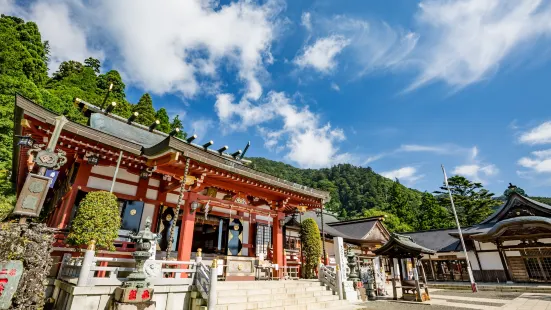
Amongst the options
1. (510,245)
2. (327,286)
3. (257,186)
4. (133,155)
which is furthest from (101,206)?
(510,245)

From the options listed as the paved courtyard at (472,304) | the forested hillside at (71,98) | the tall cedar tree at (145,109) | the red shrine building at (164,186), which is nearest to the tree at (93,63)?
the forested hillside at (71,98)

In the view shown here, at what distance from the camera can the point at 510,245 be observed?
20641mm

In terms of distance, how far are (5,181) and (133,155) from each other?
17832 millimetres

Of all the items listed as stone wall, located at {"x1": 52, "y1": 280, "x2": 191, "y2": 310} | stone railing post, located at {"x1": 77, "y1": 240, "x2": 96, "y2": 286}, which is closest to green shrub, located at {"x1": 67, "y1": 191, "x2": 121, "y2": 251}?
stone wall, located at {"x1": 52, "y1": 280, "x2": 191, "y2": 310}

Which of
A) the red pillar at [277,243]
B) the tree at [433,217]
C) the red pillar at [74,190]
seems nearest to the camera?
the red pillar at [74,190]

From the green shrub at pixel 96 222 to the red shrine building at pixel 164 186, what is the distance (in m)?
0.94

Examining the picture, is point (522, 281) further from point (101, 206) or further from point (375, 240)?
point (101, 206)

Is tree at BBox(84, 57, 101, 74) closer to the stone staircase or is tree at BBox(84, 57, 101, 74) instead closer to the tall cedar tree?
the tall cedar tree

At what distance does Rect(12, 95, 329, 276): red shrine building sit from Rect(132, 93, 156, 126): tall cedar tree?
70.4ft

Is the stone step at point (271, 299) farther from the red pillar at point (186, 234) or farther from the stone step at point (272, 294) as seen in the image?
the red pillar at point (186, 234)

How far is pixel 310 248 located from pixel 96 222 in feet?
37.9

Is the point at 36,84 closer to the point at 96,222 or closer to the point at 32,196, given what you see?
the point at 96,222

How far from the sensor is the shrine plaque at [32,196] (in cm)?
491

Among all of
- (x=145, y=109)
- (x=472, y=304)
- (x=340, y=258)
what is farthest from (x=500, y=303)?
(x=145, y=109)
